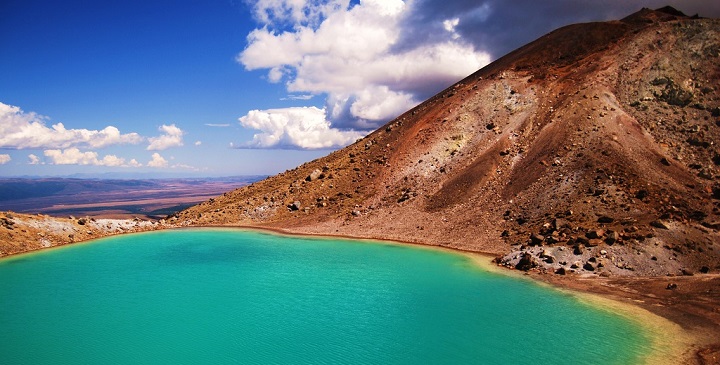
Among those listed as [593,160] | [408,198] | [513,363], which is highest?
[593,160]

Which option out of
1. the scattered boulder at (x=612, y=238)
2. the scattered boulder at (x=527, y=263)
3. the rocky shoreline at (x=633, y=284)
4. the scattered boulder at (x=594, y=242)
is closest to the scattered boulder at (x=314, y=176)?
the rocky shoreline at (x=633, y=284)

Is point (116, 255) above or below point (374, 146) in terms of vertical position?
below

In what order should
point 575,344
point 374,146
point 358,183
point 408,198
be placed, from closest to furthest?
point 575,344 → point 408,198 → point 358,183 → point 374,146

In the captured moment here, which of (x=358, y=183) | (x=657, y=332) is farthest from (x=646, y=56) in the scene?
(x=657, y=332)

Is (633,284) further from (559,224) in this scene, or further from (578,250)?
(559,224)

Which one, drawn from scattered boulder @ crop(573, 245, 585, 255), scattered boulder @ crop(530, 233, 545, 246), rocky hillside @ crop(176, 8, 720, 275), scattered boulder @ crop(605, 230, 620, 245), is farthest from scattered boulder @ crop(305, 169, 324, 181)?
scattered boulder @ crop(605, 230, 620, 245)

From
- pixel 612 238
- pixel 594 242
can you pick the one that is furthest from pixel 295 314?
pixel 612 238

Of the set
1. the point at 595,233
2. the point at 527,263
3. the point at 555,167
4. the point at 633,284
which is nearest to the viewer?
the point at 633,284

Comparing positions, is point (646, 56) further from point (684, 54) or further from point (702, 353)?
point (702, 353)
